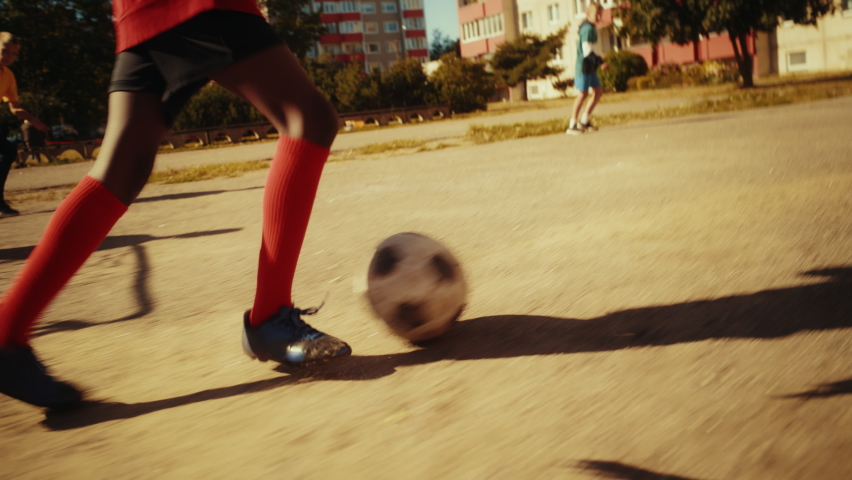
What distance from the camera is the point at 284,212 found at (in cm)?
257

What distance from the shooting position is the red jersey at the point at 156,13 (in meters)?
2.35

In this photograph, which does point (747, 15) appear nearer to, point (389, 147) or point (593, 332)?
point (389, 147)

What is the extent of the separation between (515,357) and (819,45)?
47.7 m

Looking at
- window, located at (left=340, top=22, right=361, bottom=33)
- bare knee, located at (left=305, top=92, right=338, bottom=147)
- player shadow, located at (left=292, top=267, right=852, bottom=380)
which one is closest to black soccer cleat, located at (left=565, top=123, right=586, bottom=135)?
player shadow, located at (left=292, top=267, right=852, bottom=380)

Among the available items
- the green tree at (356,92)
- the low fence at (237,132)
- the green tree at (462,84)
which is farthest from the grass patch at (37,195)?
the green tree at (462,84)

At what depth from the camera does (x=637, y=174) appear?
6.69 metres

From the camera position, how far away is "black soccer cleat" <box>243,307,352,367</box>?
2.51 meters

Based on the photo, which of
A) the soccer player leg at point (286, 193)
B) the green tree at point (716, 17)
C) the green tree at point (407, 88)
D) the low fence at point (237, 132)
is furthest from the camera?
the green tree at point (407, 88)

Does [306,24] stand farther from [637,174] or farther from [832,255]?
[832,255]

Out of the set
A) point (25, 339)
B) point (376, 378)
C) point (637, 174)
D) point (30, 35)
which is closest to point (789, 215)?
point (637, 174)

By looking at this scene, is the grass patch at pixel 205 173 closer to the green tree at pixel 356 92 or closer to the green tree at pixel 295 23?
the green tree at pixel 356 92

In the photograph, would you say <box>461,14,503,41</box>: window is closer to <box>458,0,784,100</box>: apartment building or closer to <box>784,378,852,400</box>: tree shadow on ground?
<box>458,0,784,100</box>: apartment building

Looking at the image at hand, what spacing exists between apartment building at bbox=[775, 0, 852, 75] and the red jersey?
44.0 metres

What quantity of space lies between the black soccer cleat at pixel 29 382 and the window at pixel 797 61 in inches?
1947
